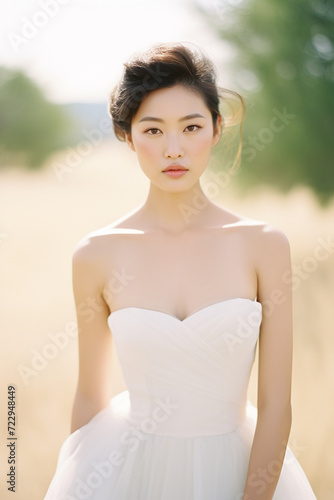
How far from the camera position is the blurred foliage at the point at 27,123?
2545 mm

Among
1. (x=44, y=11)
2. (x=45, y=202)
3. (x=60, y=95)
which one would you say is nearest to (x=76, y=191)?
(x=45, y=202)

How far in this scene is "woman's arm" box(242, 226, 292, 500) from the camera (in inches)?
58.8

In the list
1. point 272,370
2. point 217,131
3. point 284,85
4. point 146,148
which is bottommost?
point 272,370

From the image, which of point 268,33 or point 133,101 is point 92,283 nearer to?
point 133,101

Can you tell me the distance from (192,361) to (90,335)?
1.10ft

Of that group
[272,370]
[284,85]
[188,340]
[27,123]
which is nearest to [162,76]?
[188,340]

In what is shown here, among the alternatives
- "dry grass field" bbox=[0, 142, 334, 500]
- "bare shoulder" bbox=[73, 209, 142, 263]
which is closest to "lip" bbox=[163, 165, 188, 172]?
"bare shoulder" bbox=[73, 209, 142, 263]

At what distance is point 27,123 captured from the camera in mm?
2570

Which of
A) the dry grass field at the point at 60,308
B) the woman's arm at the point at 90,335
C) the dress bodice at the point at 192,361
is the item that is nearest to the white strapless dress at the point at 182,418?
the dress bodice at the point at 192,361

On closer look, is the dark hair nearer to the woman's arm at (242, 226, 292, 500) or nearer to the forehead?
the forehead

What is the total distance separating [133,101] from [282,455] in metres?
0.95

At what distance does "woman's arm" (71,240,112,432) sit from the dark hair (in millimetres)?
383

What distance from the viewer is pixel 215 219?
5.57 feet

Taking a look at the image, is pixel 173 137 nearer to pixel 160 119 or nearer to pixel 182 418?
pixel 160 119
